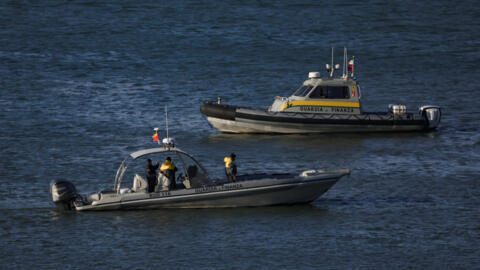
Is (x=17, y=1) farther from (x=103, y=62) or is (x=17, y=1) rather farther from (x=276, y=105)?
(x=276, y=105)

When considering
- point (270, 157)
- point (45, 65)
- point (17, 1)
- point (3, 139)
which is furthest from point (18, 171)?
point (17, 1)

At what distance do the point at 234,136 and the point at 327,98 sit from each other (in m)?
3.66

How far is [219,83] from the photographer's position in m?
46.7

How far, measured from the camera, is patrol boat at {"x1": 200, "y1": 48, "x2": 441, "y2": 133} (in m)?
35.5

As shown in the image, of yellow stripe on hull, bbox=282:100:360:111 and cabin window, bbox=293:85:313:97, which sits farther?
cabin window, bbox=293:85:313:97

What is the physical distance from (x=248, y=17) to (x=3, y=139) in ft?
98.0

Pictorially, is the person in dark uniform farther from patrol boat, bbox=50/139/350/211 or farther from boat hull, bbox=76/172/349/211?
boat hull, bbox=76/172/349/211

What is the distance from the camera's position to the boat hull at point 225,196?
25672 mm

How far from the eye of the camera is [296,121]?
3553 centimetres

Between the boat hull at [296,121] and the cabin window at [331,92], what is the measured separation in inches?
27.2

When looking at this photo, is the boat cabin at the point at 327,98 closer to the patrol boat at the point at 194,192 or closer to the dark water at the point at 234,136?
the dark water at the point at 234,136

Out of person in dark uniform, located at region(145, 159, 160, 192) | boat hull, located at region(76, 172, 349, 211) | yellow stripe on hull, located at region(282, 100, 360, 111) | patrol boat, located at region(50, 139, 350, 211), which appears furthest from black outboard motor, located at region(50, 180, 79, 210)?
yellow stripe on hull, located at region(282, 100, 360, 111)

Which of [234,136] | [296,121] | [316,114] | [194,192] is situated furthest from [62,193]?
[316,114]

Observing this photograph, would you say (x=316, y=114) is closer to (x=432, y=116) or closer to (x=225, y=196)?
(x=432, y=116)
